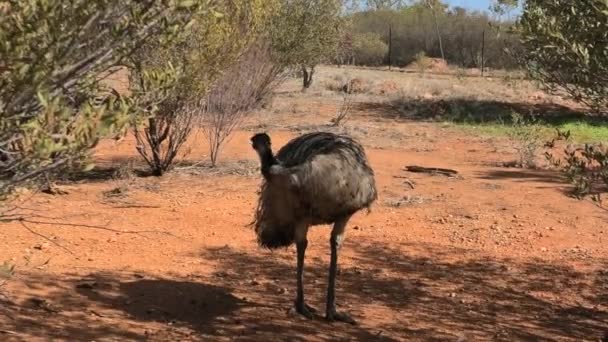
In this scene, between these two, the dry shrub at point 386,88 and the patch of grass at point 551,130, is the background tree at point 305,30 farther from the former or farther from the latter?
the patch of grass at point 551,130

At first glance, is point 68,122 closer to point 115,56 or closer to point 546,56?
point 115,56

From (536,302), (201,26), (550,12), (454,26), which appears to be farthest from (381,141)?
(454,26)

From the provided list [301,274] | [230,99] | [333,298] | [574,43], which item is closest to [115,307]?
[301,274]

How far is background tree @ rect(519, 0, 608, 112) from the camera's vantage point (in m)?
4.54

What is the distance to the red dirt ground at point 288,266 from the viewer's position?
18.7ft

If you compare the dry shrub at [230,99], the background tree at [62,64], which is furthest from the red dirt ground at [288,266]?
the dry shrub at [230,99]

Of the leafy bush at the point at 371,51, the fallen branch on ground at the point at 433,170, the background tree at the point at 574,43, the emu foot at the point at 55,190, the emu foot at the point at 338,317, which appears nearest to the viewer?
the background tree at the point at 574,43

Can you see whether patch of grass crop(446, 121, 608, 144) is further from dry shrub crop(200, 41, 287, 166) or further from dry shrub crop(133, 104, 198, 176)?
dry shrub crop(133, 104, 198, 176)

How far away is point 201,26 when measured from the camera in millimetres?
11234

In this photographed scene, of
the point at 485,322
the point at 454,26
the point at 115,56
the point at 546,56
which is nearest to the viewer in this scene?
the point at 115,56

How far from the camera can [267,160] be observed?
5.22 meters

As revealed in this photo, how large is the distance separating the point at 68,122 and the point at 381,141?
14.1 meters

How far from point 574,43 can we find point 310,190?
2.11m

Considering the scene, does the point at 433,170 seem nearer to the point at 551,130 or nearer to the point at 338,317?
the point at 338,317
